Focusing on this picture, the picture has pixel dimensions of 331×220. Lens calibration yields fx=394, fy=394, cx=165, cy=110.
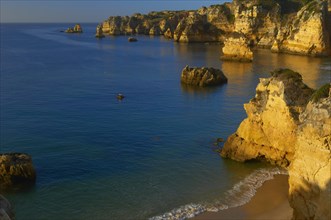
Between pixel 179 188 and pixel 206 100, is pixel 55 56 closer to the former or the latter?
pixel 206 100

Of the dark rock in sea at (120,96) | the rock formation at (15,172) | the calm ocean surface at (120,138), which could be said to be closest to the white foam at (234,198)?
the calm ocean surface at (120,138)

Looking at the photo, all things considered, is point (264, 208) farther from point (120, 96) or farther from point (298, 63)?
point (298, 63)

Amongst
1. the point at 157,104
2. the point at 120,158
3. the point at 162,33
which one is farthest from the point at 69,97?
the point at 162,33

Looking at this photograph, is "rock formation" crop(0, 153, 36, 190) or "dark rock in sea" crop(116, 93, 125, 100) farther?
"dark rock in sea" crop(116, 93, 125, 100)

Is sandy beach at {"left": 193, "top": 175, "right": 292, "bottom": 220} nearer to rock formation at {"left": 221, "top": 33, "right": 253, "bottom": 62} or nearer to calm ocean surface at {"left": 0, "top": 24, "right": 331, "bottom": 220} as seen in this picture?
calm ocean surface at {"left": 0, "top": 24, "right": 331, "bottom": 220}

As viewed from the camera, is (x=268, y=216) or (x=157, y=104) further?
(x=157, y=104)

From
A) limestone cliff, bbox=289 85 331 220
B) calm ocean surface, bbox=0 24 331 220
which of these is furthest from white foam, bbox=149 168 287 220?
limestone cliff, bbox=289 85 331 220
